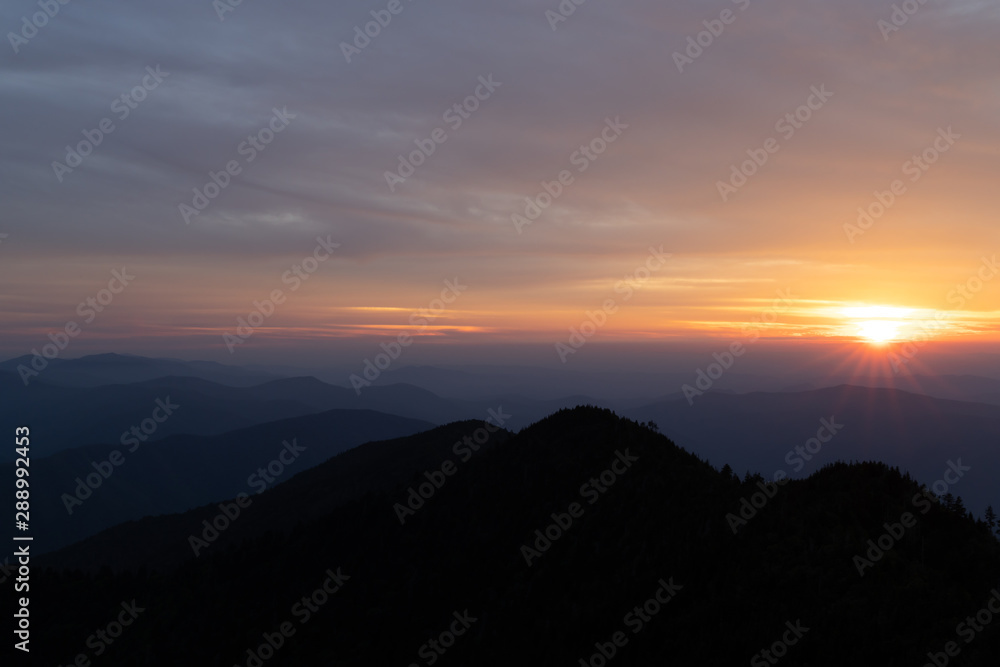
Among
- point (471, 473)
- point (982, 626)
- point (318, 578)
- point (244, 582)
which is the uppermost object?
point (982, 626)

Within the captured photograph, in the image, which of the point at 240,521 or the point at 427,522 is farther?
the point at 240,521

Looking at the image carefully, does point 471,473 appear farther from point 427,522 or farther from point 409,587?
point 409,587

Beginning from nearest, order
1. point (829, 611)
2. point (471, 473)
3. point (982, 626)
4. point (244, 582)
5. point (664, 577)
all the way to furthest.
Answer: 1. point (982, 626)
2. point (829, 611)
3. point (664, 577)
4. point (244, 582)
5. point (471, 473)

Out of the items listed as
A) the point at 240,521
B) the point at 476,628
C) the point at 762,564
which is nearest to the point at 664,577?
the point at 762,564

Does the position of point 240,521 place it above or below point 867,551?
below

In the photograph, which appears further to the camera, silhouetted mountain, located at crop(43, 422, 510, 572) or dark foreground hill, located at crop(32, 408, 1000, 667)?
silhouetted mountain, located at crop(43, 422, 510, 572)

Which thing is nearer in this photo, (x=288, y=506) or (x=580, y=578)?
(x=580, y=578)

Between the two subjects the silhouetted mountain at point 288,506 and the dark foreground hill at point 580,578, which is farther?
the silhouetted mountain at point 288,506

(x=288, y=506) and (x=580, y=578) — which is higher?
(x=580, y=578)
